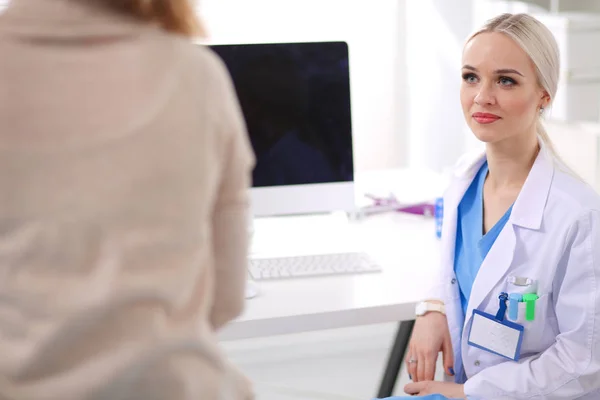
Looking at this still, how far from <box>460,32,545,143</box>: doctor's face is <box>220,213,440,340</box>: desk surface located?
40 centimetres

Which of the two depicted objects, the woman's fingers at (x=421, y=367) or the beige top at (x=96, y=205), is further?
the woman's fingers at (x=421, y=367)

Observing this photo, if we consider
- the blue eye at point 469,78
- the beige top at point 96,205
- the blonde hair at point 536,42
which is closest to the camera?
the beige top at point 96,205

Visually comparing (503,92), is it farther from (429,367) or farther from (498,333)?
(429,367)

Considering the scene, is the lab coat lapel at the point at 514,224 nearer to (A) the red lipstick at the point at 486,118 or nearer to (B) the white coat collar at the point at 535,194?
(B) the white coat collar at the point at 535,194

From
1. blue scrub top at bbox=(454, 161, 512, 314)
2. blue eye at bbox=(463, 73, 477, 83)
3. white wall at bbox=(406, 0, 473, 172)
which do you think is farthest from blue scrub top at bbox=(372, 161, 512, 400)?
white wall at bbox=(406, 0, 473, 172)

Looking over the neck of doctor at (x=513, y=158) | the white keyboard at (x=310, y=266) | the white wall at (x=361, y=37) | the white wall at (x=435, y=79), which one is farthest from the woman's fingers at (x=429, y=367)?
the white wall at (x=361, y=37)

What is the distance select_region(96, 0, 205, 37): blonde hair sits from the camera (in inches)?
33.4

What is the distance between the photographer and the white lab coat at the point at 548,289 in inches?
57.6

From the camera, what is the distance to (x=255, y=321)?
1.62 m

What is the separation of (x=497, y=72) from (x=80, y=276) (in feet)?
3.59

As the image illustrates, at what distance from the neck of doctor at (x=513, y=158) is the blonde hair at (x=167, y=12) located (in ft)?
2.99

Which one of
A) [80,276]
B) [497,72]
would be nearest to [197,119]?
[80,276]

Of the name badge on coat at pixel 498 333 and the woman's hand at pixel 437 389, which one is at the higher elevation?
the name badge on coat at pixel 498 333

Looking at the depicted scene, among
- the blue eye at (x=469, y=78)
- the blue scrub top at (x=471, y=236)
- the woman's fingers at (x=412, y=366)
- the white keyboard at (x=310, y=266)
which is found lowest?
the woman's fingers at (x=412, y=366)
